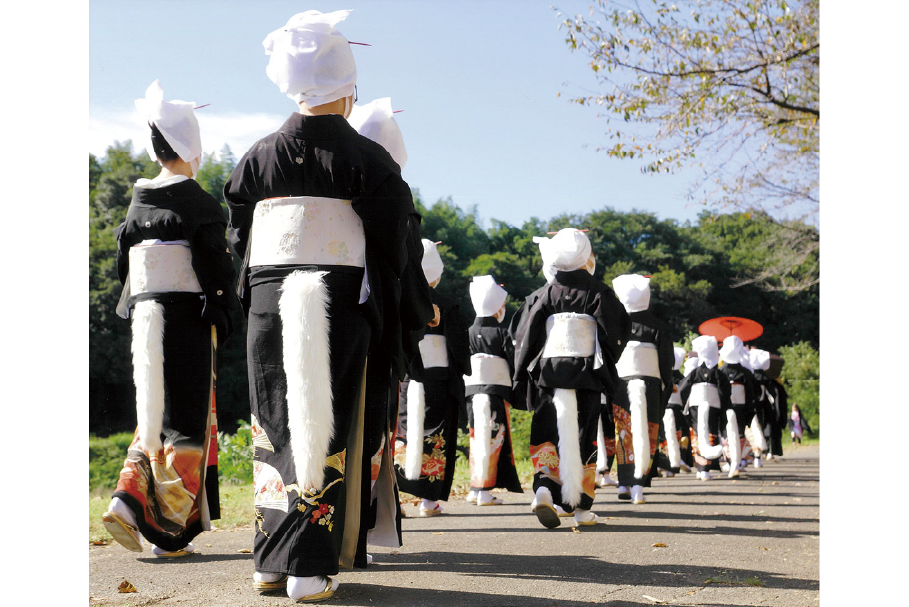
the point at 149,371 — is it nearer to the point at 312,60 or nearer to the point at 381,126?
the point at 381,126

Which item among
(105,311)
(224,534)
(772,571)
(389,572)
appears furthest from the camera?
(105,311)

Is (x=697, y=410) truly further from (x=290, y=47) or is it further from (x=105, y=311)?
(x=290, y=47)

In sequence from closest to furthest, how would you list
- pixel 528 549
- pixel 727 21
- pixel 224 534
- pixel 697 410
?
1. pixel 528 549
2. pixel 224 534
3. pixel 727 21
4. pixel 697 410

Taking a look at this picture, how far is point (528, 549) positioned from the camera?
4.67 m

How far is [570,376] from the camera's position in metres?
5.71

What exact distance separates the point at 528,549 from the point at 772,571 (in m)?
1.31

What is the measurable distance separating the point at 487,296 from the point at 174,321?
4.14 meters

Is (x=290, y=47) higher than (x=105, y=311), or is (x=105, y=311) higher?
(x=290, y=47)

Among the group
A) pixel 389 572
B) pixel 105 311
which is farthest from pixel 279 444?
pixel 105 311

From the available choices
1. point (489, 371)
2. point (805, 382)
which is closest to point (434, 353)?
point (489, 371)

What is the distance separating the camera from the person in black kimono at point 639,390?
7602 millimetres

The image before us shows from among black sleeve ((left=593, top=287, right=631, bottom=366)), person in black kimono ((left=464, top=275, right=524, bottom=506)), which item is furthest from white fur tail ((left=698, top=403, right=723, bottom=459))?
black sleeve ((left=593, top=287, right=631, bottom=366))

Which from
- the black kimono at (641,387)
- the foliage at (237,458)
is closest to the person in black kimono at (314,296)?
the black kimono at (641,387)
